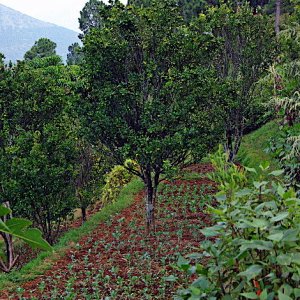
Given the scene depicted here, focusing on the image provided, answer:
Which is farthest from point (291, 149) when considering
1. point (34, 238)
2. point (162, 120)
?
point (34, 238)

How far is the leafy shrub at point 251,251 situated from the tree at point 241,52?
8549mm

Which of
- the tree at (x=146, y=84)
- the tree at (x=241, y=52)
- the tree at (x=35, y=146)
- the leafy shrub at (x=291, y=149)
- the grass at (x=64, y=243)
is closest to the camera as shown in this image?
the leafy shrub at (x=291, y=149)

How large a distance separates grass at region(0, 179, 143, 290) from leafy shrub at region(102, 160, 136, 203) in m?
0.32

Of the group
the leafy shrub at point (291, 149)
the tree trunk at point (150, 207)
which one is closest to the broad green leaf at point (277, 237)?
the leafy shrub at point (291, 149)

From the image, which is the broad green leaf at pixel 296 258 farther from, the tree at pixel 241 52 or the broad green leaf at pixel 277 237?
the tree at pixel 241 52

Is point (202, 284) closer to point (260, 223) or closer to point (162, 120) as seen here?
point (260, 223)

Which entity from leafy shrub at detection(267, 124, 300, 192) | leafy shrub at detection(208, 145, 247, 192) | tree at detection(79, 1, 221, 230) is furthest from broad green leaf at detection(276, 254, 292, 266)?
tree at detection(79, 1, 221, 230)

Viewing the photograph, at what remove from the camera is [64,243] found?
962cm

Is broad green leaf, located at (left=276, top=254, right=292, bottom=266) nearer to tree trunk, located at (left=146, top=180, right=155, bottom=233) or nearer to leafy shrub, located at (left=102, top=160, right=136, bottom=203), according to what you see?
tree trunk, located at (left=146, top=180, right=155, bottom=233)

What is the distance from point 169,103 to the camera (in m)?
8.35

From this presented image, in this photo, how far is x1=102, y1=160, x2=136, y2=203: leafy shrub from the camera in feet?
48.2

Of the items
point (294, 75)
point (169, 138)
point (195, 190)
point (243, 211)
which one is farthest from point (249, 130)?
point (243, 211)

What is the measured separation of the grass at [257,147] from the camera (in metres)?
13.6

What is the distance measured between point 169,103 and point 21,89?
3.91 meters
